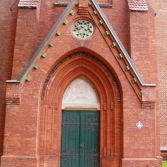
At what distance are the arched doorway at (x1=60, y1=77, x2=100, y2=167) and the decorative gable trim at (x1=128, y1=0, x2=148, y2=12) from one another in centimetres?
404

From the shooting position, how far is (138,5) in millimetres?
15523

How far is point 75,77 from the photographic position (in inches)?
602

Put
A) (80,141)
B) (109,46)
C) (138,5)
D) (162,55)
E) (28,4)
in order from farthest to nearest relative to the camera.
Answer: (162,55) → (138,5) → (28,4) → (80,141) → (109,46)

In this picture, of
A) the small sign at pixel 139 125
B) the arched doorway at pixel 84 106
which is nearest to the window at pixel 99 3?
the arched doorway at pixel 84 106

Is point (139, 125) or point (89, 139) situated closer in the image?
point (139, 125)

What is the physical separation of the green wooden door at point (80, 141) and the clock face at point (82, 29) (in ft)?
11.1

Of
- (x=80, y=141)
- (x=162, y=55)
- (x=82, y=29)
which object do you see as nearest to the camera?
(x=82, y=29)

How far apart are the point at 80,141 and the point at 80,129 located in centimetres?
50

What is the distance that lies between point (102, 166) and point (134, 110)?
2748 millimetres

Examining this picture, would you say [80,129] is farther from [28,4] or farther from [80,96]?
[28,4]

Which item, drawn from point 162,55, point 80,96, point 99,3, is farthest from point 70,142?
point 162,55

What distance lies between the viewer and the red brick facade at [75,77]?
13461 millimetres

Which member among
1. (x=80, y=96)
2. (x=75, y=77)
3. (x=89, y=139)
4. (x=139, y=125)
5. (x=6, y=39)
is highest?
(x=6, y=39)

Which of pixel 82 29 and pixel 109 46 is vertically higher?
pixel 82 29
